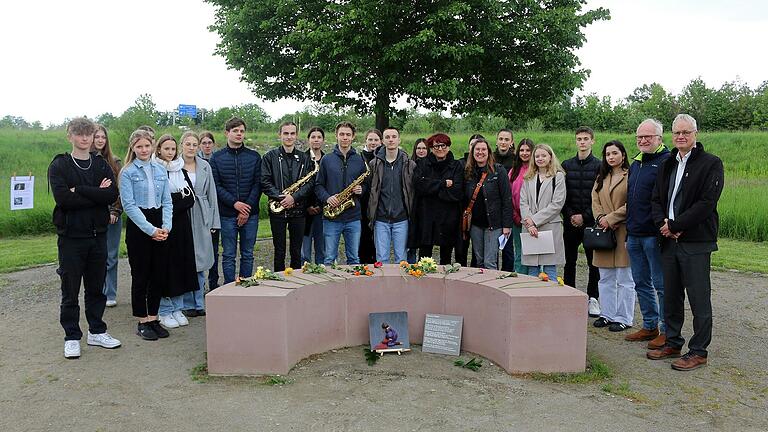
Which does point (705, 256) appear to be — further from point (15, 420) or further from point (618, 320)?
point (15, 420)

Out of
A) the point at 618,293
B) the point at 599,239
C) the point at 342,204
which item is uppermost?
the point at 342,204

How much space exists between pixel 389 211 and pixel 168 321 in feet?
8.92

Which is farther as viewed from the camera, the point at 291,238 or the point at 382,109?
the point at 382,109

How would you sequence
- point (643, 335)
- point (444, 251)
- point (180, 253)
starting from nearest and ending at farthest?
point (643, 335) → point (180, 253) → point (444, 251)

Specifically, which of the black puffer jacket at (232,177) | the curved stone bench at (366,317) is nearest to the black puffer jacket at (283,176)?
the black puffer jacket at (232,177)

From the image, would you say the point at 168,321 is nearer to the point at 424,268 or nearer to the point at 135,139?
the point at 135,139

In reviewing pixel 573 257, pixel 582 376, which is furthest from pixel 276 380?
pixel 573 257

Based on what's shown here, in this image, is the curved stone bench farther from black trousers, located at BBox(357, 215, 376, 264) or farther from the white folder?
black trousers, located at BBox(357, 215, 376, 264)

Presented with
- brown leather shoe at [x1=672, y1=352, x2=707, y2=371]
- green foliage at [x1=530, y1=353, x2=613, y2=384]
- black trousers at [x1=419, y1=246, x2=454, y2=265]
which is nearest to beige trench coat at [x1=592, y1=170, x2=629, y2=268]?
brown leather shoe at [x1=672, y1=352, x2=707, y2=371]

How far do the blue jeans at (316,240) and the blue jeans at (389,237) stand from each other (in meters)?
0.87

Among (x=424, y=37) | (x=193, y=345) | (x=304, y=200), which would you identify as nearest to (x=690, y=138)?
(x=304, y=200)

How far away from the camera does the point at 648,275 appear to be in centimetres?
638

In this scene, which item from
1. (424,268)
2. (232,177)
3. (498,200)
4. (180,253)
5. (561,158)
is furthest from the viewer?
(561,158)

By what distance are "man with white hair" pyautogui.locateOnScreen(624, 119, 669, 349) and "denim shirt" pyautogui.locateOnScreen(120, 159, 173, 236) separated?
14.7 feet
